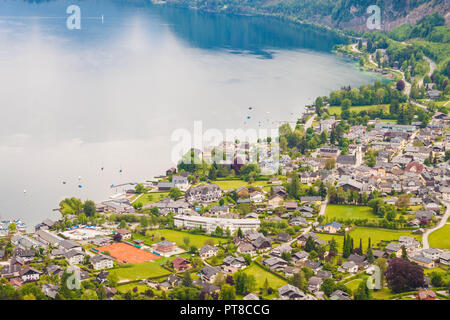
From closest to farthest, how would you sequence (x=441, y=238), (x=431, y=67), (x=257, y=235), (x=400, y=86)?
(x=441, y=238) → (x=257, y=235) → (x=400, y=86) → (x=431, y=67)

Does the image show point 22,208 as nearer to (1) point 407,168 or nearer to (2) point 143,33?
(1) point 407,168

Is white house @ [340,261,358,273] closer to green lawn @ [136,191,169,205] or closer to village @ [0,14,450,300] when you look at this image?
village @ [0,14,450,300]

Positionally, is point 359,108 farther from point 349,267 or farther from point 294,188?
point 349,267

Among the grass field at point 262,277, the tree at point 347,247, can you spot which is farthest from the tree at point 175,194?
the tree at point 347,247

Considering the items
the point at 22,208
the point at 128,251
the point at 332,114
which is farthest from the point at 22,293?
the point at 332,114

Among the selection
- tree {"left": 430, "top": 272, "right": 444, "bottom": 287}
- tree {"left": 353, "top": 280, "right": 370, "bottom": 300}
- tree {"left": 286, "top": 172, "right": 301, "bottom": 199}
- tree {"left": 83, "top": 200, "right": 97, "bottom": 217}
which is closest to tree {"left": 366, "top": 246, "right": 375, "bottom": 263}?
tree {"left": 430, "top": 272, "right": 444, "bottom": 287}

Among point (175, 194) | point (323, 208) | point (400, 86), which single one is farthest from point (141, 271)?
point (400, 86)

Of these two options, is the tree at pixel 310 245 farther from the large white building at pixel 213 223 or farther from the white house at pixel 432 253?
the white house at pixel 432 253
